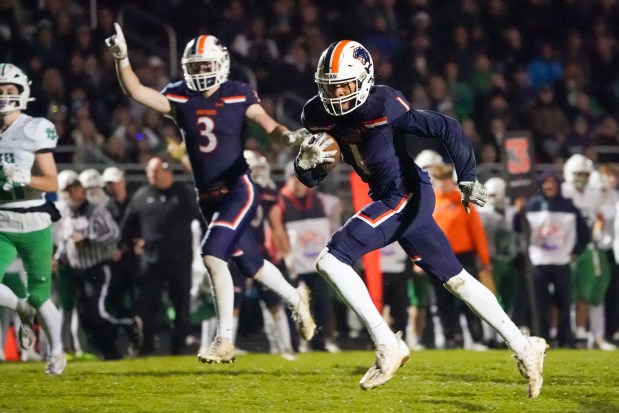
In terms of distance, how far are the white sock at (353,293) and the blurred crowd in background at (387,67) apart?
5.45 meters

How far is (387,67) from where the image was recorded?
16562 millimetres

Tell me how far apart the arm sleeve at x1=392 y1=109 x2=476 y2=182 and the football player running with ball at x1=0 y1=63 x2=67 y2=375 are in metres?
2.89

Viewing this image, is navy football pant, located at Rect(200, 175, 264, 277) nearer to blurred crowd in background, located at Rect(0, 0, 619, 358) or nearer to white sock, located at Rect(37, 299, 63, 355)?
white sock, located at Rect(37, 299, 63, 355)

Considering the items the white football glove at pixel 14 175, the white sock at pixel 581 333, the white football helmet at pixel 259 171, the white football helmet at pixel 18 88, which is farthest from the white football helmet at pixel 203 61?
the white sock at pixel 581 333

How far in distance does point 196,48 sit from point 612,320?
680 cm

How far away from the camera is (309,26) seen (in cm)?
1658

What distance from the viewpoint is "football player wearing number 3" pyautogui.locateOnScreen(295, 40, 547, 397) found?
6.99m

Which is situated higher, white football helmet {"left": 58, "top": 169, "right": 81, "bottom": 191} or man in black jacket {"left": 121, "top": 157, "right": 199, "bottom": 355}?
white football helmet {"left": 58, "top": 169, "right": 81, "bottom": 191}

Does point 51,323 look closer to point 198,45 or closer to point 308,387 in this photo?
point 308,387

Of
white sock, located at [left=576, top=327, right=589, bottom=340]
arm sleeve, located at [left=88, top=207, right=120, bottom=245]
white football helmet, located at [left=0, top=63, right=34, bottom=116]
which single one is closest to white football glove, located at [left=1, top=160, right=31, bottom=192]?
white football helmet, located at [left=0, top=63, right=34, bottom=116]

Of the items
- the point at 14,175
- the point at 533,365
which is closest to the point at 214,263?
the point at 14,175

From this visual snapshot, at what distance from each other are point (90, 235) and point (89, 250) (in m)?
0.16

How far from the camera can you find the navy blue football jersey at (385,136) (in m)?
7.03

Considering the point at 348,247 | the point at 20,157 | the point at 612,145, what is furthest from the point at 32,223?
the point at 612,145
